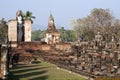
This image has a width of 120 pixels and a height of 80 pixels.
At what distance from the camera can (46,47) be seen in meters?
35.7

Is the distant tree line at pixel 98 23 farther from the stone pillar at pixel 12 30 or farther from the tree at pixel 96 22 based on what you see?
the stone pillar at pixel 12 30

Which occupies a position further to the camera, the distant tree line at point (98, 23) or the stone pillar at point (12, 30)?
the distant tree line at point (98, 23)

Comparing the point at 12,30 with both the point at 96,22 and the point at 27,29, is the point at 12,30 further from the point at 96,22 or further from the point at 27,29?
the point at 96,22

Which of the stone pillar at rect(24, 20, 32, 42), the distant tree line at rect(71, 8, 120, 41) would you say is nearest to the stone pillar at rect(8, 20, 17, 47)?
the stone pillar at rect(24, 20, 32, 42)

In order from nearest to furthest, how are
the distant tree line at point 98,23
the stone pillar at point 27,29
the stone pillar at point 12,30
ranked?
the stone pillar at point 12,30
the stone pillar at point 27,29
the distant tree line at point 98,23

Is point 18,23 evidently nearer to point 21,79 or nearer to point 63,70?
point 63,70

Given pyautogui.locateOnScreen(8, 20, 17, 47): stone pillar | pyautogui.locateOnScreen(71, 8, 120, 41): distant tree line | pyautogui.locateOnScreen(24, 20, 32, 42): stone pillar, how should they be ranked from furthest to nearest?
pyautogui.locateOnScreen(71, 8, 120, 41): distant tree line, pyautogui.locateOnScreen(24, 20, 32, 42): stone pillar, pyautogui.locateOnScreen(8, 20, 17, 47): stone pillar

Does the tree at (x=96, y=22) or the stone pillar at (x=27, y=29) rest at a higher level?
the tree at (x=96, y=22)

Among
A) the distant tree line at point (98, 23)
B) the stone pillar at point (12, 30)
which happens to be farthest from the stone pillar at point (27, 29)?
the distant tree line at point (98, 23)

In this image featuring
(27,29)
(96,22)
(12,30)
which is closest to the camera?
(12,30)

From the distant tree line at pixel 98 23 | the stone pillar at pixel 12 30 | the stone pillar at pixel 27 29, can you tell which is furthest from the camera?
the distant tree line at pixel 98 23

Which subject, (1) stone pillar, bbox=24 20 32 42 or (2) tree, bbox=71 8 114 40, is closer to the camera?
(1) stone pillar, bbox=24 20 32 42

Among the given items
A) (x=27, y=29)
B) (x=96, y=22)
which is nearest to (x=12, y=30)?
(x=27, y=29)

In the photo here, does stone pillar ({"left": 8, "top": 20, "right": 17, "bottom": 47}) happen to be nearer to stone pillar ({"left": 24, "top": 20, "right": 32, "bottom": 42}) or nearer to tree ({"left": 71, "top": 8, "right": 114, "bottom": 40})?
stone pillar ({"left": 24, "top": 20, "right": 32, "bottom": 42})
